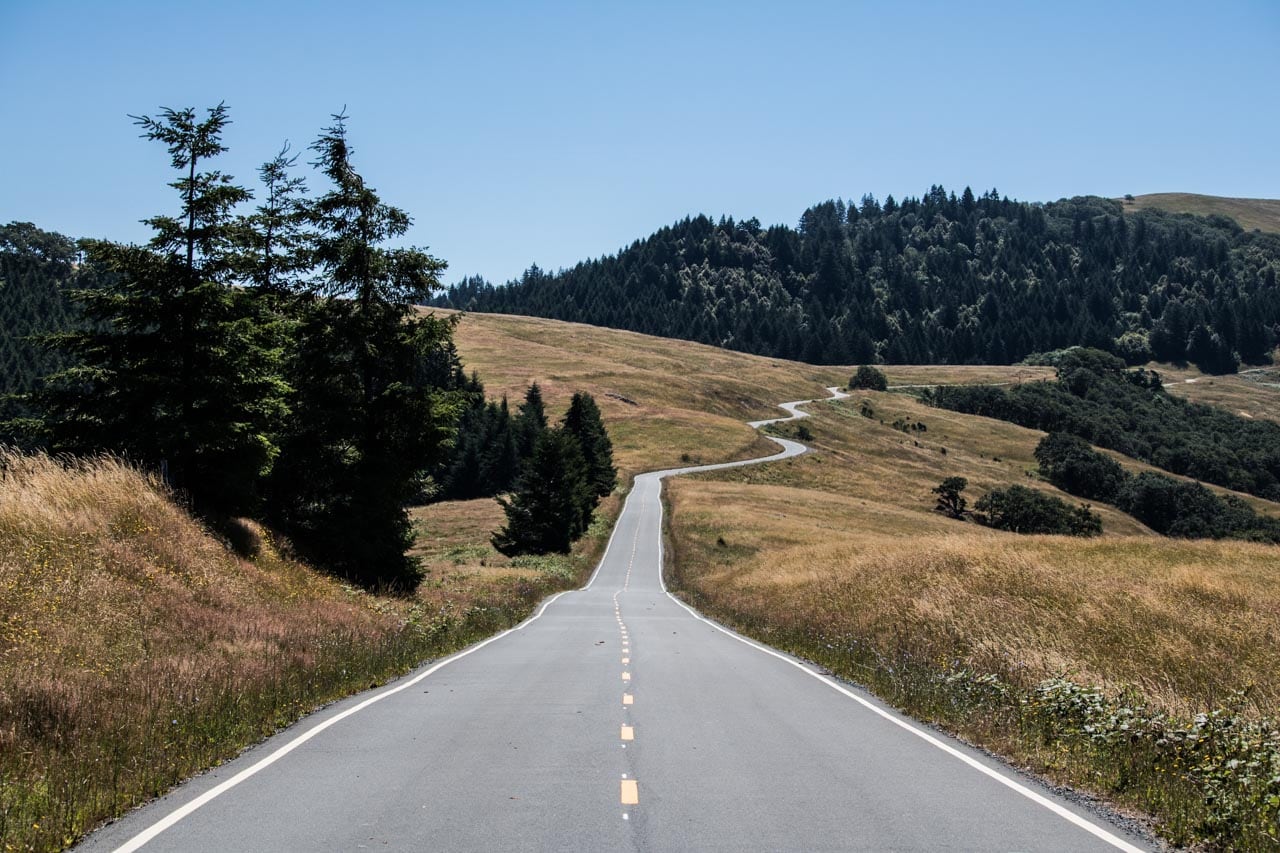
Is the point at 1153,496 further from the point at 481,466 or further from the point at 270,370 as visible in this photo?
the point at 270,370

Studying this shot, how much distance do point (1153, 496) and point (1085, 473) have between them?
953cm

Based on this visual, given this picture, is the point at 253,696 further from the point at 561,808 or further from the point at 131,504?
the point at 131,504

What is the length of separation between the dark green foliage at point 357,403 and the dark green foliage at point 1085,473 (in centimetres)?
11127

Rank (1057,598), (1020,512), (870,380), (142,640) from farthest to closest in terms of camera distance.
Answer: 1. (870,380)
2. (1020,512)
3. (1057,598)
4. (142,640)

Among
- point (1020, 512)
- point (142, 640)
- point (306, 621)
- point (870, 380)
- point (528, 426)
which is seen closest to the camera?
point (142, 640)

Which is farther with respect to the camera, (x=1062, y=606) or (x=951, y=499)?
(x=951, y=499)

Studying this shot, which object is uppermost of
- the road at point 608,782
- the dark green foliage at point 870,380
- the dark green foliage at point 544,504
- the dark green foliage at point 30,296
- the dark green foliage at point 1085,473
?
the dark green foliage at point 30,296

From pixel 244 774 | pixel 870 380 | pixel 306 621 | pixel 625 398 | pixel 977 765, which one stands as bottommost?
pixel 306 621

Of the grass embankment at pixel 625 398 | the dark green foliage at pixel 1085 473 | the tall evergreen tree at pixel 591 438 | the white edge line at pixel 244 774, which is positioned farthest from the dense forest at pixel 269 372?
the dark green foliage at pixel 1085 473

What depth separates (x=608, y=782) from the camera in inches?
318

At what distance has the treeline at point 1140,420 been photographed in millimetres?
139625

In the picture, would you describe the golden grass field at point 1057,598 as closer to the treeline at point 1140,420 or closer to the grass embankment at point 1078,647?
the grass embankment at point 1078,647

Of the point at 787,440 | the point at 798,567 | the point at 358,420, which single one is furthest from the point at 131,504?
the point at 787,440

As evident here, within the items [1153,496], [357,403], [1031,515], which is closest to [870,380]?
[1153,496]
